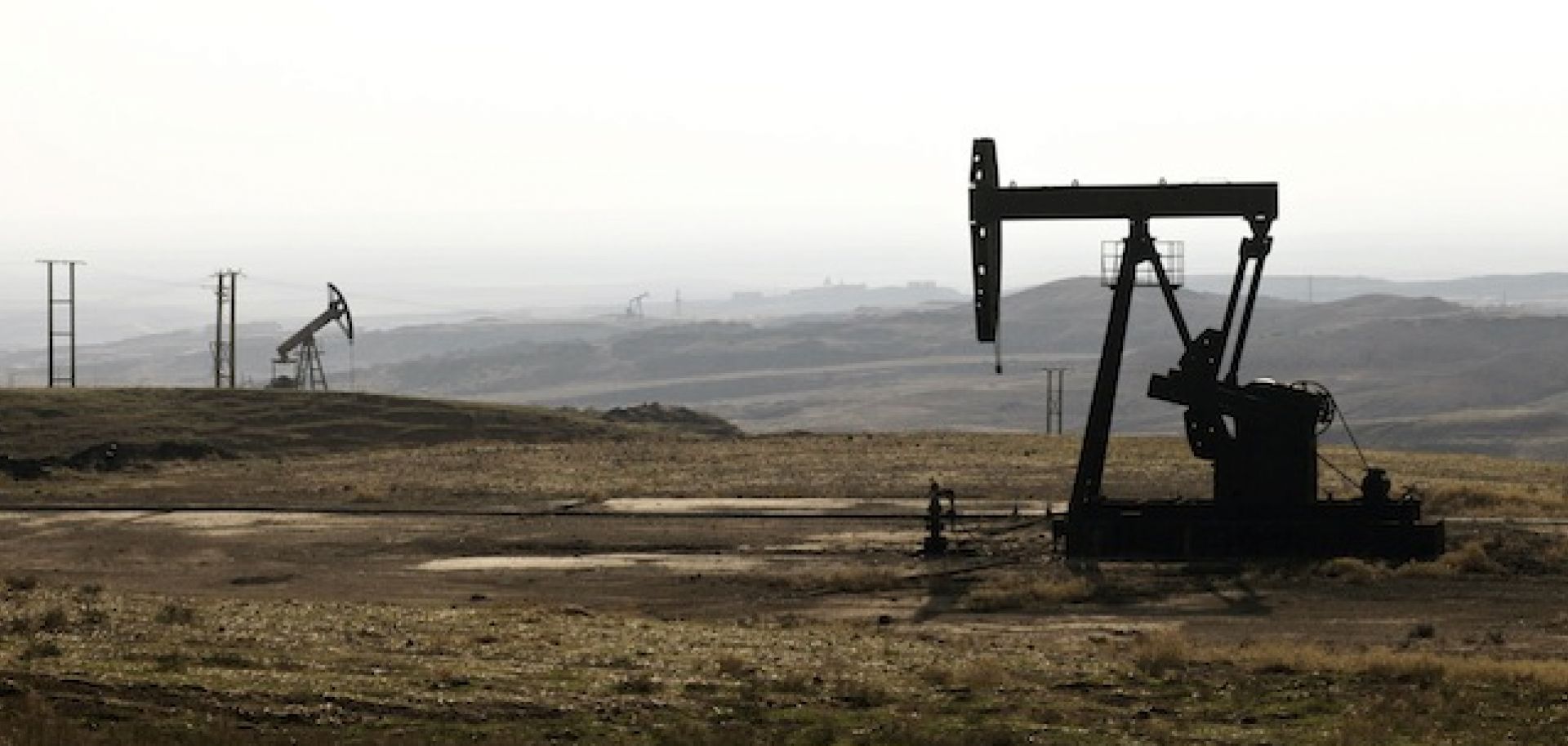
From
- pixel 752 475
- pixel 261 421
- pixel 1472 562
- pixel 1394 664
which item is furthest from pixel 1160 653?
pixel 261 421

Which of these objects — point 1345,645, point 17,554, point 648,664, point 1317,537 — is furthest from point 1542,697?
point 17,554

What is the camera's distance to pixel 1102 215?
127 feet

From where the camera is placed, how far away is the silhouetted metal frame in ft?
124

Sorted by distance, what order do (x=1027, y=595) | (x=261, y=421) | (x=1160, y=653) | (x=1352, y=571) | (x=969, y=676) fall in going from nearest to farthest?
(x=969, y=676) → (x=1160, y=653) → (x=1027, y=595) → (x=1352, y=571) → (x=261, y=421)

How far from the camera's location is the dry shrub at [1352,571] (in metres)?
33.9

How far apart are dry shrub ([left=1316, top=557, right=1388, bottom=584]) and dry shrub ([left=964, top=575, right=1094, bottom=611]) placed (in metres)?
4.16

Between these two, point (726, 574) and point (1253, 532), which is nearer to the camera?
point (726, 574)

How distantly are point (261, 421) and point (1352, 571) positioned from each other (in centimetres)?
4974

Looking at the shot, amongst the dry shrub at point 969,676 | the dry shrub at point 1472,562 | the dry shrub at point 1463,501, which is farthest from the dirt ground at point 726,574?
the dry shrub at point 1463,501

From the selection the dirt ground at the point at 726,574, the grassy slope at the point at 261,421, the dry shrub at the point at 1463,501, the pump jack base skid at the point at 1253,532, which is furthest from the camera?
the grassy slope at the point at 261,421

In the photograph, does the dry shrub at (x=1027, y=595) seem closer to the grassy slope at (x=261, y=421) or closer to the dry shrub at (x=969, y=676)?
the dry shrub at (x=969, y=676)

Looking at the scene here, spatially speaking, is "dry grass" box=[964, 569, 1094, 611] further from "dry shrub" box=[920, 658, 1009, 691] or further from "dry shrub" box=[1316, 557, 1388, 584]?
"dry shrub" box=[920, 658, 1009, 691]

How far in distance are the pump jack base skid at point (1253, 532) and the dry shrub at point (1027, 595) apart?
11.5 feet

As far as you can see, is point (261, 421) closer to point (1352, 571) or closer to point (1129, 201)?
point (1129, 201)
